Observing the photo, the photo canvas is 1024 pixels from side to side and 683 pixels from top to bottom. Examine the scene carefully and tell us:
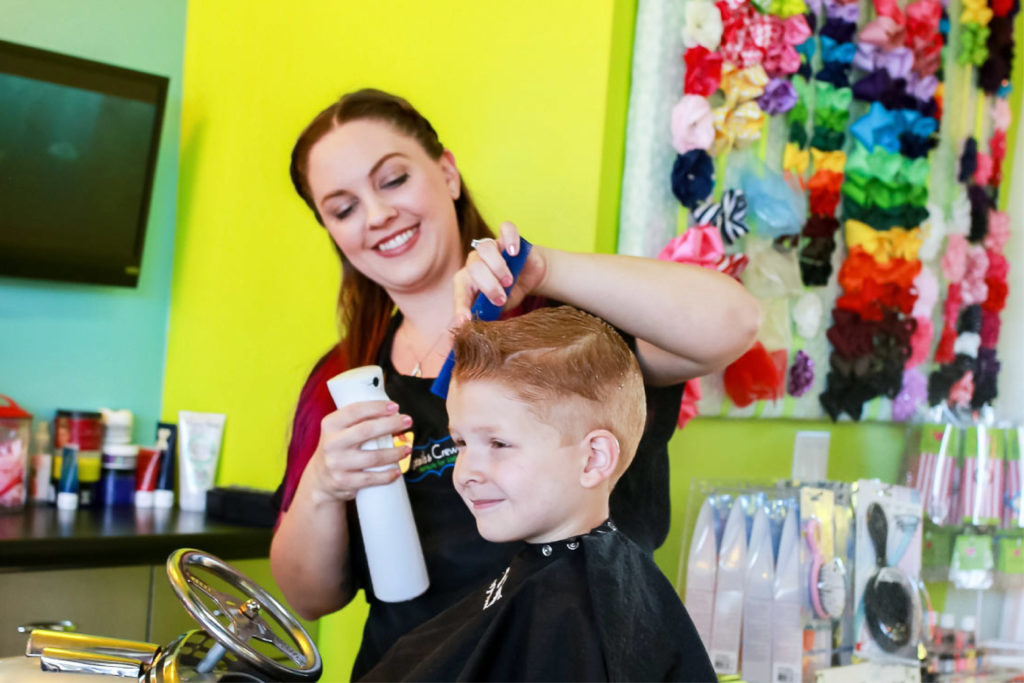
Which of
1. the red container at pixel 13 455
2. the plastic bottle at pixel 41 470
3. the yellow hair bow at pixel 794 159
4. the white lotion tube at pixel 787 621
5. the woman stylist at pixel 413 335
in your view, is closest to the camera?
the woman stylist at pixel 413 335

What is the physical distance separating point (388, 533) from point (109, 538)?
1.24 m

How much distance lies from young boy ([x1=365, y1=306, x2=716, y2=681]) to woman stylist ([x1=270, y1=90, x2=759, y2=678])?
5.3 inches

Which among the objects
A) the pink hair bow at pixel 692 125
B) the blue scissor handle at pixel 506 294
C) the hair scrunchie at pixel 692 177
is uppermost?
the pink hair bow at pixel 692 125

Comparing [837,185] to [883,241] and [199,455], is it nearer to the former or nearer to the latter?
[883,241]

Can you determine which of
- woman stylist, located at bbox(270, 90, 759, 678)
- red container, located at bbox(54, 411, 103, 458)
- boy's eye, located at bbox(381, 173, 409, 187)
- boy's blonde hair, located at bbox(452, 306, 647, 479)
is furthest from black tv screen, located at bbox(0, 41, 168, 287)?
boy's blonde hair, located at bbox(452, 306, 647, 479)

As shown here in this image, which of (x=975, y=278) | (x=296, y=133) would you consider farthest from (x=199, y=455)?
(x=975, y=278)

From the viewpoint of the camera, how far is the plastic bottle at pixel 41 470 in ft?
9.23

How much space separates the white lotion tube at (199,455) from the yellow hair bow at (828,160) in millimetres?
1744

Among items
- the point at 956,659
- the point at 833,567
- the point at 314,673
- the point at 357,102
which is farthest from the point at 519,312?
the point at 956,659

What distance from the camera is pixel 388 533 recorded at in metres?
1.43

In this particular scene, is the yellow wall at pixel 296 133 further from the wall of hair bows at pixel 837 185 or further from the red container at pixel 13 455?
the red container at pixel 13 455

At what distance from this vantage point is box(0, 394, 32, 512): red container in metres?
2.64

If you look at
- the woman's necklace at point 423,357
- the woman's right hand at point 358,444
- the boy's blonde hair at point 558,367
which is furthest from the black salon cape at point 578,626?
the woman's necklace at point 423,357

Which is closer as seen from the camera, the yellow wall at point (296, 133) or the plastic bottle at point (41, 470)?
the yellow wall at point (296, 133)
